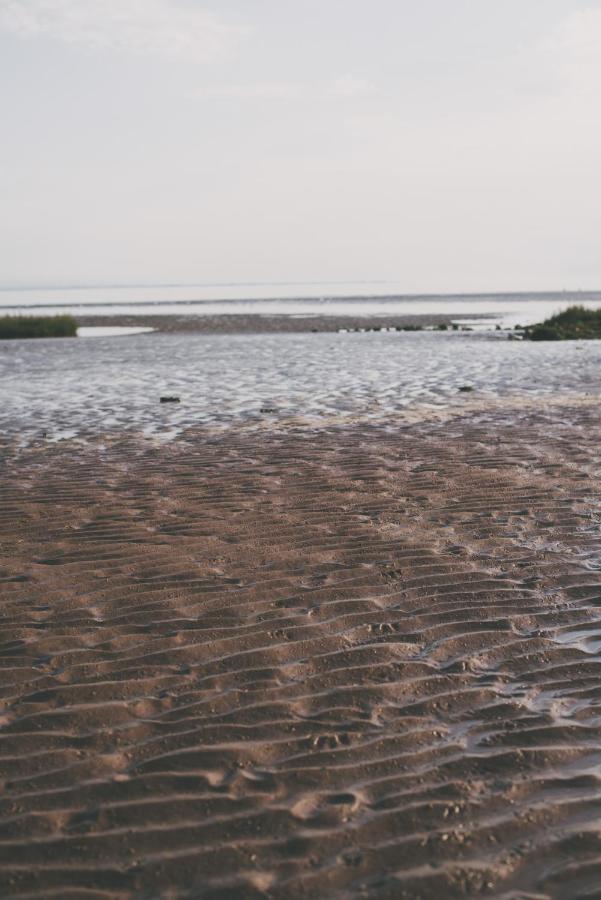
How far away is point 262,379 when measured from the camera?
20.9m

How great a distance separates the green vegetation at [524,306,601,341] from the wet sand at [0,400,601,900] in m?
27.5

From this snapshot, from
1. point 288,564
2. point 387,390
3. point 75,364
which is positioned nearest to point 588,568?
point 288,564

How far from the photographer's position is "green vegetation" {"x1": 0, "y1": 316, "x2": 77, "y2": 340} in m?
45.7

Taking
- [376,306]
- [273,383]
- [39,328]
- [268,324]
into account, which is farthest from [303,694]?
[376,306]

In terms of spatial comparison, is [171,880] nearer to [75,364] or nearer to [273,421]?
[273,421]

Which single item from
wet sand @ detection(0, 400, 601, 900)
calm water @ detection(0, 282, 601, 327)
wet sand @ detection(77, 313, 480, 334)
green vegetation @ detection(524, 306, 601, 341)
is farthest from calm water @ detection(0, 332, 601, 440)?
calm water @ detection(0, 282, 601, 327)

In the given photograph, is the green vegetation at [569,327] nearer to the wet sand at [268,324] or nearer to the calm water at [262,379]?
the calm water at [262,379]

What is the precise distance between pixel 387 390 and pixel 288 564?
11.6 metres

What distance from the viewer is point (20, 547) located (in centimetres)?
737

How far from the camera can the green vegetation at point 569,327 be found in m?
35.1

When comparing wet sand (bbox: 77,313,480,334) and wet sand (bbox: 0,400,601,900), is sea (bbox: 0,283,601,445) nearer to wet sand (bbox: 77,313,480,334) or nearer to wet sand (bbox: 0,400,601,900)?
wet sand (bbox: 0,400,601,900)

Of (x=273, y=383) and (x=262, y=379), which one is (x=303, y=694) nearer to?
(x=273, y=383)

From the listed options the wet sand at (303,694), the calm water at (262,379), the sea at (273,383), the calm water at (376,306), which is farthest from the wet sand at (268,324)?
the wet sand at (303,694)

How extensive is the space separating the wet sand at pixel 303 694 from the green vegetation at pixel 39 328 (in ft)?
126
